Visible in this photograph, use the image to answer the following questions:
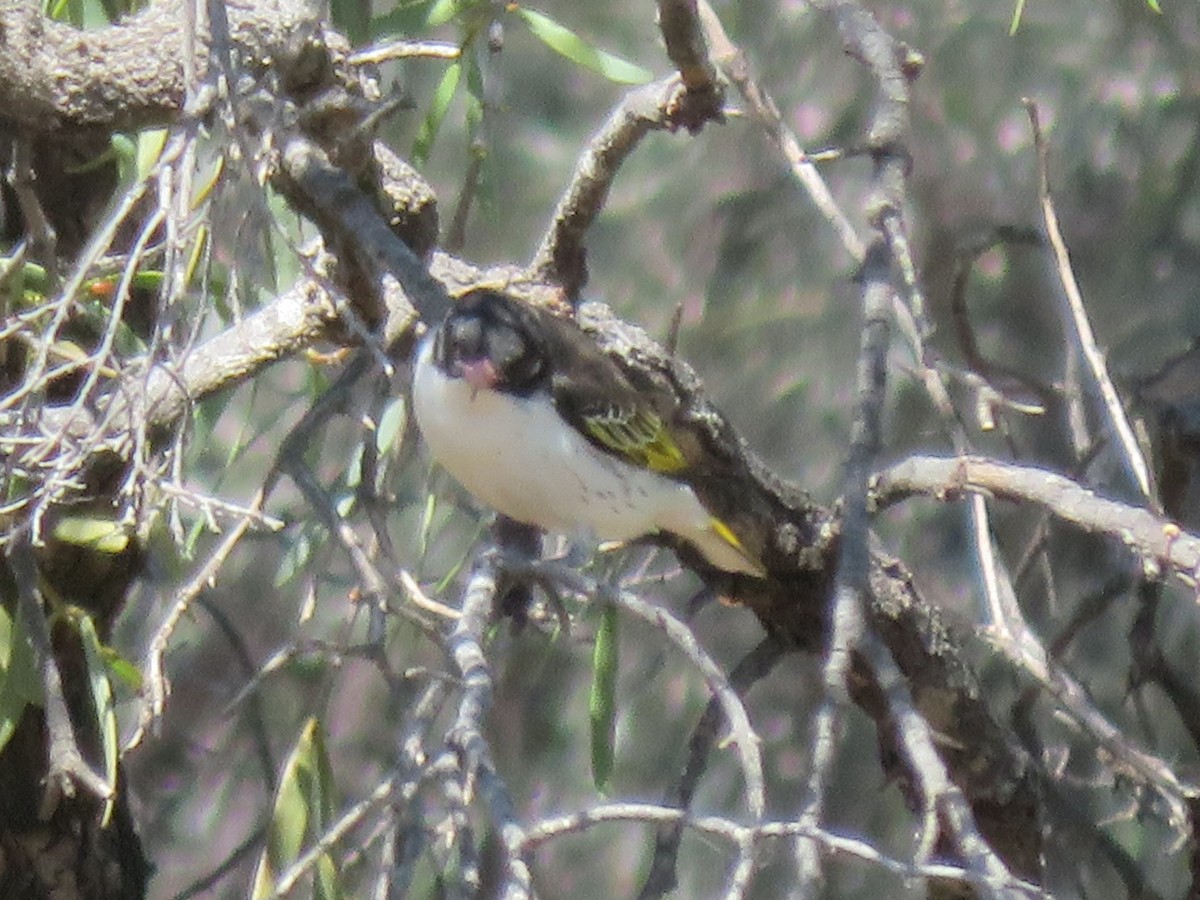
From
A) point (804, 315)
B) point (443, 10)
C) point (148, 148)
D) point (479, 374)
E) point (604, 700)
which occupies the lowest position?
point (804, 315)

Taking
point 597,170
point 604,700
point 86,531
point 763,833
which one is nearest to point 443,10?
point 597,170

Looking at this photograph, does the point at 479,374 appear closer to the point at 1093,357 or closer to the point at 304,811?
the point at 304,811

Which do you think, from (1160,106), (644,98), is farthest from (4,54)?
(1160,106)

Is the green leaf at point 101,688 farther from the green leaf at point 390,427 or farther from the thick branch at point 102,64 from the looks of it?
the thick branch at point 102,64

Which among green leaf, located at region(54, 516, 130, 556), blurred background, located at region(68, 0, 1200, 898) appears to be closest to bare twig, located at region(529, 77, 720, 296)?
green leaf, located at region(54, 516, 130, 556)

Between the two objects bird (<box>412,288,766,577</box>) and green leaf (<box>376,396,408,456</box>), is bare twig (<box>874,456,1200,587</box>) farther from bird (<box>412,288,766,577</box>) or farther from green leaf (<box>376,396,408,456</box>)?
green leaf (<box>376,396,408,456</box>)

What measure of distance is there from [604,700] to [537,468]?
0.34 metres

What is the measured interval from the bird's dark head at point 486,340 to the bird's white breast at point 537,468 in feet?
0.10

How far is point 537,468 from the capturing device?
270 centimetres

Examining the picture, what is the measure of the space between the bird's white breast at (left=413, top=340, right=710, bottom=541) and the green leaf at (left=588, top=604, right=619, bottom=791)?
19 centimetres

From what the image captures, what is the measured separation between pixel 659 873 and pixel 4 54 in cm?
117

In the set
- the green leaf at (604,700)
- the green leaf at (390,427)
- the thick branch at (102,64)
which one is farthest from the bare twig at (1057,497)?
the thick branch at (102,64)

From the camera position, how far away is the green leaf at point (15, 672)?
2461 mm

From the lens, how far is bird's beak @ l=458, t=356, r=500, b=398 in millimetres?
2615
